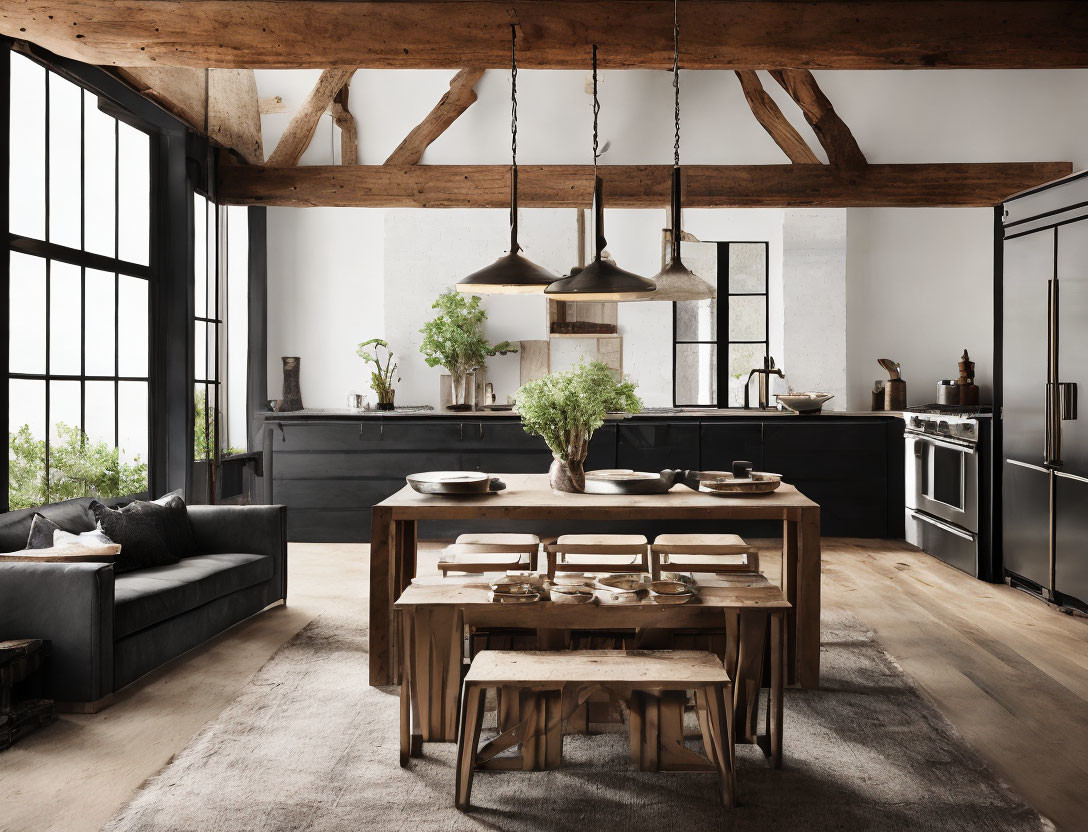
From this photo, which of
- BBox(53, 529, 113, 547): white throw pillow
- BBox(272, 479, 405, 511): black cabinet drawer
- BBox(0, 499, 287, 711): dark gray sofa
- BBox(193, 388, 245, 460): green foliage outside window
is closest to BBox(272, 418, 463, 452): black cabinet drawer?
BBox(272, 479, 405, 511): black cabinet drawer

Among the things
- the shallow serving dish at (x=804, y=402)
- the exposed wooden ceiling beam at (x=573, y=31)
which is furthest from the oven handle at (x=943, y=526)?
the exposed wooden ceiling beam at (x=573, y=31)

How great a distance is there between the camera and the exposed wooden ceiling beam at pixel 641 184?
652 centimetres

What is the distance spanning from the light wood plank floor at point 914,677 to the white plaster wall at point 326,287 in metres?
2.67

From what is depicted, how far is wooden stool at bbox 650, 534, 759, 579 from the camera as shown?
12.3 feet

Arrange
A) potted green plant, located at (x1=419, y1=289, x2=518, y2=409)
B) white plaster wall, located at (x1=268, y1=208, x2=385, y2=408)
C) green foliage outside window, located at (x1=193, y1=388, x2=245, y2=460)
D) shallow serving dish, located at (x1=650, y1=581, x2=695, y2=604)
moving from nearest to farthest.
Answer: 1. shallow serving dish, located at (x1=650, y1=581, x2=695, y2=604)
2. green foliage outside window, located at (x1=193, y1=388, x2=245, y2=460)
3. potted green plant, located at (x1=419, y1=289, x2=518, y2=409)
4. white plaster wall, located at (x1=268, y1=208, x2=385, y2=408)

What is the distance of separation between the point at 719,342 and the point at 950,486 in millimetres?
2515

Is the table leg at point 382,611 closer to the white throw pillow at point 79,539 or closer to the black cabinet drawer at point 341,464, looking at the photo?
the white throw pillow at point 79,539

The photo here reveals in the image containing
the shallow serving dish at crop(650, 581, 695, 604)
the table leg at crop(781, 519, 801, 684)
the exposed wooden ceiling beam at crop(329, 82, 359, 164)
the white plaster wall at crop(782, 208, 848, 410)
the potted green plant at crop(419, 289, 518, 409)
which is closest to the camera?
the shallow serving dish at crop(650, 581, 695, 604)

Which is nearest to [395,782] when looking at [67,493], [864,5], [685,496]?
[685,496]

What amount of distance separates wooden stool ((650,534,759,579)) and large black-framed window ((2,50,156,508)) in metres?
3.23

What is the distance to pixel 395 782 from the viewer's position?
2.59 meters

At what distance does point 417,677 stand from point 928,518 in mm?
4640

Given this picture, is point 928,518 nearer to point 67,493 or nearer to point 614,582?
point 614,582

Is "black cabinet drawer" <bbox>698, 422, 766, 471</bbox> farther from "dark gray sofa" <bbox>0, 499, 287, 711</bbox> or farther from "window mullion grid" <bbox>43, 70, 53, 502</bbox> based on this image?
"window mullion grid" <bbox>43, 70, 53, 502</bbox>
